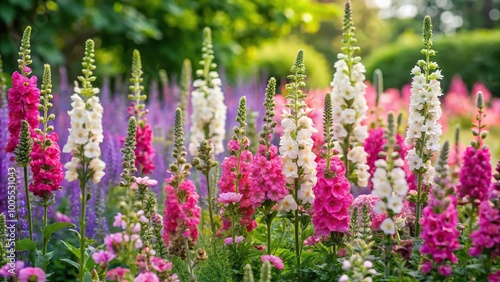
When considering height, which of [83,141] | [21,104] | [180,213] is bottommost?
[180,213]

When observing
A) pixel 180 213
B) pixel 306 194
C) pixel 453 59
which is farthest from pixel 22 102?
pixel 453 59

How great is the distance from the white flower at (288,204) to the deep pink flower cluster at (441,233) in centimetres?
73

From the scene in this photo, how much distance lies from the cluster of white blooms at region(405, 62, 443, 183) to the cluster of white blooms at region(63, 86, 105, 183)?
166cm

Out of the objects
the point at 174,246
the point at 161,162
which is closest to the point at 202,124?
the point at 161,162

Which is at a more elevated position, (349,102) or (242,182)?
(349,102)

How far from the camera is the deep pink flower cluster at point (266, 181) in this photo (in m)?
3.28

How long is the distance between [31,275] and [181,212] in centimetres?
73

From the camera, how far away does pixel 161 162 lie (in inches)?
217

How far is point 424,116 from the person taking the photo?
11.6ft

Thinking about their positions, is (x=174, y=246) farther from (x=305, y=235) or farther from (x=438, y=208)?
(x=438, y=208)

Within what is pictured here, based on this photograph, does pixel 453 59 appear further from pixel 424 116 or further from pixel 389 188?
pixel 389 188

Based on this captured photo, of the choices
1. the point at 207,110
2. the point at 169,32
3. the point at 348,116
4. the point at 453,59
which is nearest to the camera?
the point at 348,116

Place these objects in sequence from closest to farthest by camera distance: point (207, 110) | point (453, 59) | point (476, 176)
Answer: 1. point (476, 176)
2. point (207, 110)
3. point (453, 59)

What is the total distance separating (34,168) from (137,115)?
1.20 meters
